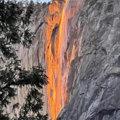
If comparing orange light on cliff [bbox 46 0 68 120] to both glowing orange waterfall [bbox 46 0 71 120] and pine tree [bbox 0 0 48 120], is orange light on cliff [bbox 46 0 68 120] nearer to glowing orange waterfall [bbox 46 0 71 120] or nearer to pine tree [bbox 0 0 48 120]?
glowing orange waterfall [bbox 46 0 71 120]

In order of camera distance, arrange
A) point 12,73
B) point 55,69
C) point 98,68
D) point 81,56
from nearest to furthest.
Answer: point 12,73 → point 98,68 → point 81,56 → point 55,69

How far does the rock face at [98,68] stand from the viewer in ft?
26.9

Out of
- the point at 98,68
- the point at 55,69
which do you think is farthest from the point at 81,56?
the point at 55,69

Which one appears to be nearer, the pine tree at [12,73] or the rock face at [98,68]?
the pine tree at [12,73]

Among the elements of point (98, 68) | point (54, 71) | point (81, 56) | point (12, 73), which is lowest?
point (12, 73)

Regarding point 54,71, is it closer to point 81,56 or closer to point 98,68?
point 81,56

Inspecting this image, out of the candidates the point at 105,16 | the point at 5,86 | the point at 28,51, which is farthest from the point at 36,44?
the point at 5,86

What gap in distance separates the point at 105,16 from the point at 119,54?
203 cm

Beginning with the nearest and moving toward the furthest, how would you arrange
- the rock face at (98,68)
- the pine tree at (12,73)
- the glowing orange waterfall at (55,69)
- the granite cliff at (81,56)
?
1. the pine tree at (12,73)
2. the rock face at (98,68)
3. the granite cliff at (81,56)
4. the glowing orange waterfall at (55,69)

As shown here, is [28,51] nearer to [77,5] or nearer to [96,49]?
[77,5]

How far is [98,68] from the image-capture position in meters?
9.25

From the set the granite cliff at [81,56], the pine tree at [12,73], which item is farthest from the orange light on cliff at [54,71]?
the pine tree at [12,73]

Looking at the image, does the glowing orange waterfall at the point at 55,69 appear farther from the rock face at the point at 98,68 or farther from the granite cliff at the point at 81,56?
the rock face at the point at 98,68

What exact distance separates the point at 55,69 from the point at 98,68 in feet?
21.9
